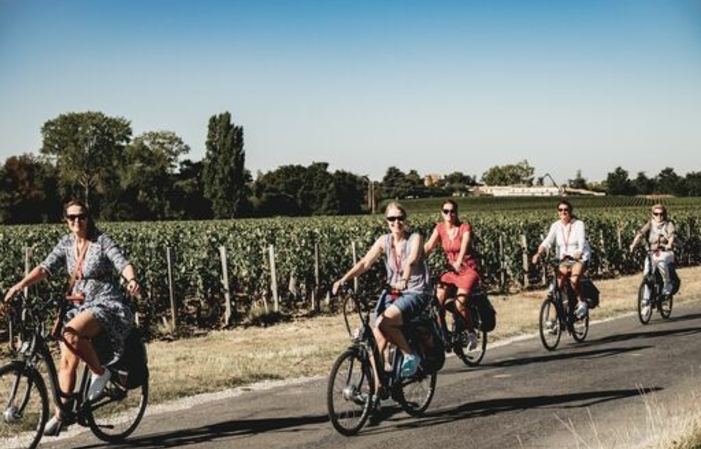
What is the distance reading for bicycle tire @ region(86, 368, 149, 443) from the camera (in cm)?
603

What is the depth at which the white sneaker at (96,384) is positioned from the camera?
19.2ft

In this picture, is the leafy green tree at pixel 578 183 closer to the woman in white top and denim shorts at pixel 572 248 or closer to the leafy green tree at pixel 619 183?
the leafy green tree at pixel 619 183

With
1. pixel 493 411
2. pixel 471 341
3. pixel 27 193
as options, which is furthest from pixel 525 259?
pixel 27 193

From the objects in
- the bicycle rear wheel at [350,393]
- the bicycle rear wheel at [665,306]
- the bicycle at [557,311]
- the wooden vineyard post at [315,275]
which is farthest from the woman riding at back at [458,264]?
the wooden vineyard post at [315,275]

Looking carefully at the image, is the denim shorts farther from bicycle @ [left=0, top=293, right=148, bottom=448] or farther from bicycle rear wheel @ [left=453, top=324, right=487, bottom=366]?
bicycle rear wheel @ [left=453, top=324, right=487, bottom=366]

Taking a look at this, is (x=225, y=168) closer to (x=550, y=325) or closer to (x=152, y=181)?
(x=152, y=181)

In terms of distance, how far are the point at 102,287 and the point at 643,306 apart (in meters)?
9.79

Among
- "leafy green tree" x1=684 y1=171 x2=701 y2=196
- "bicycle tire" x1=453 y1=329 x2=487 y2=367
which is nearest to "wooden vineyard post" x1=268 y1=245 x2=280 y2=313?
"bicycle tire" x1=453 y1=329 x2=487 y2=367

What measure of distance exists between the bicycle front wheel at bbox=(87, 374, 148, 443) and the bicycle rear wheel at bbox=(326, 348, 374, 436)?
169cm

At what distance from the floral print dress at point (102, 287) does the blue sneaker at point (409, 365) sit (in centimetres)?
239

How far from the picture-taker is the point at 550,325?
10289 millimetres

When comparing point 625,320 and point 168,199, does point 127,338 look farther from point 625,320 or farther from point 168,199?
point 168,199

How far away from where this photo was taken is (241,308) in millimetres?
17000

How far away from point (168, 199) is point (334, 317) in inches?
3003
